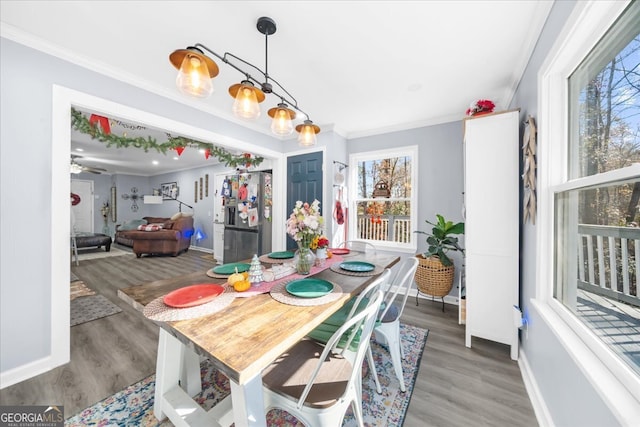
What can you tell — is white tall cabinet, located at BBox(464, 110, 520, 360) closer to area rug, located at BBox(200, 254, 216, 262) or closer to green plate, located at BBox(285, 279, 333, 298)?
green plate, located at BBox(285, 279, 333, 298)

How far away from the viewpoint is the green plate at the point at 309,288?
1213 mm

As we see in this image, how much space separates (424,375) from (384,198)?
236cm

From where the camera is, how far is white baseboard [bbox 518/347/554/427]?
127cm

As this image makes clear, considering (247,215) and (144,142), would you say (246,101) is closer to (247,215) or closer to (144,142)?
(144,142)

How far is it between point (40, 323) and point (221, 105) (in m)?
2.54

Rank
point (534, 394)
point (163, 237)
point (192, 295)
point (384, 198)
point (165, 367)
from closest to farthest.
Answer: point (192, 295)
point (165, 367)
point (534, 394)
point (384, 198)
point (163, 237)

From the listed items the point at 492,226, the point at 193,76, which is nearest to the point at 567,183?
the point at 492,226

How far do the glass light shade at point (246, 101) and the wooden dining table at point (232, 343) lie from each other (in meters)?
1.08

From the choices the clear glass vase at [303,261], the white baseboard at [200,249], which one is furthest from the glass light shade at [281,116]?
the white baseboard at [200,249]

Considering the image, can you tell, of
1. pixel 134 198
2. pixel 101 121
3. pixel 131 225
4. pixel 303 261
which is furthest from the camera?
pixel 134 198

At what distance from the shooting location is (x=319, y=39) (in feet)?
5.55

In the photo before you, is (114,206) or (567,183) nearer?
(567,183)

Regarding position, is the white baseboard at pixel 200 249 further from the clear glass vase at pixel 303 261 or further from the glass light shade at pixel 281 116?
the glass light shade at pixel 281 116

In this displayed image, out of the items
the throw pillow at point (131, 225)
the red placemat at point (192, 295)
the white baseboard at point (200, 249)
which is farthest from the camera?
the throw pillow at point (131, 225)
